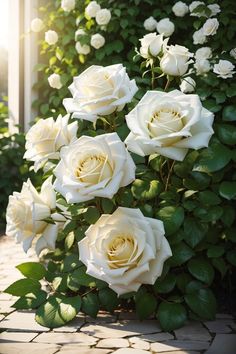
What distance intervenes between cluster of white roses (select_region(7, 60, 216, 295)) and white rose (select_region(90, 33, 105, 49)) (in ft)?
7.33

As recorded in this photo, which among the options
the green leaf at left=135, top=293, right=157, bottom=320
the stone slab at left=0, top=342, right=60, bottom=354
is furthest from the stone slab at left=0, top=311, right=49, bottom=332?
the green leaf at left=135, top=293, right=157, bottom=320

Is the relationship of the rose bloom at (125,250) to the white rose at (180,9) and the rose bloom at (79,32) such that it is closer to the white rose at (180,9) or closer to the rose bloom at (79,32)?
the white rose at (180,9)

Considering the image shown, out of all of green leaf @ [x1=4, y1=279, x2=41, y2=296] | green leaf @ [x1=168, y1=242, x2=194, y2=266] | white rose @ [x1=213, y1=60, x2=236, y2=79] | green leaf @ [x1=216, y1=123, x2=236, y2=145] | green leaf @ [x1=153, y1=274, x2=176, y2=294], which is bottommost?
green leaf @ [x1=4, y1=279, x2=41, y2=296]

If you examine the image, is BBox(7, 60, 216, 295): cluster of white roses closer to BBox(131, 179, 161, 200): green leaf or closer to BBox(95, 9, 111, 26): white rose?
BBox(131, 179, 161, 200): green leaf

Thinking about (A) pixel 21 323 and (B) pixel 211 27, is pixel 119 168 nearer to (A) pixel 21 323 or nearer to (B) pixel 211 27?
(A) pixel 21 323

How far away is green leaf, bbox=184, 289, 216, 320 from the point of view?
2404 millimetres

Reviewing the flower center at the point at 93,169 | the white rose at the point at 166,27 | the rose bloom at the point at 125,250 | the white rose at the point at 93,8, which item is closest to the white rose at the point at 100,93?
the flower center at the point at 93,169

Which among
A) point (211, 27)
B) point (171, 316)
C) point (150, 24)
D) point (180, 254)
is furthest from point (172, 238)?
point (150, 24)

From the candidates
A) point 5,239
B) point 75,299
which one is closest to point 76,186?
point 75,299

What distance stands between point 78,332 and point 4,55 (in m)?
4.22

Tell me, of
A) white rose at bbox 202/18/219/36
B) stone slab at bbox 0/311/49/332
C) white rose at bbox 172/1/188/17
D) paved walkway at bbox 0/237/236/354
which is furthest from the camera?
white rose at bbox 172/1/188/17

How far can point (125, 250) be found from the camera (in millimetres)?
2105

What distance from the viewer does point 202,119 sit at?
2184mm

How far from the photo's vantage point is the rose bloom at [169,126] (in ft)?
6.86
